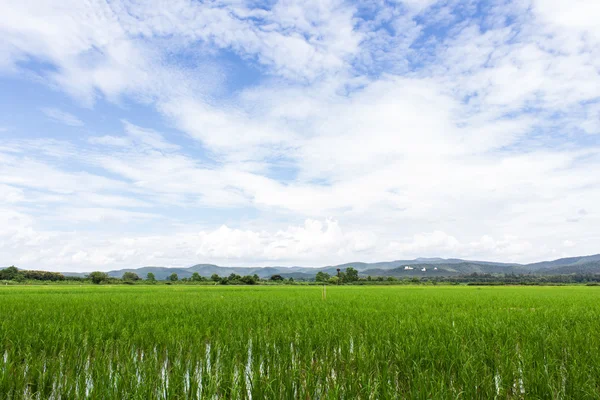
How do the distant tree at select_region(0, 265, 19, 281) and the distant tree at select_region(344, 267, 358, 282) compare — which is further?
the distant tree at select_region(344, 267, 358, 282)

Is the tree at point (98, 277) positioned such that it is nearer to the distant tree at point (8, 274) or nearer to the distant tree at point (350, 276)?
the distant tree at point (8, 274)

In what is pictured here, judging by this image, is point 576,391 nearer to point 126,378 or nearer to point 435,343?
point 435,343

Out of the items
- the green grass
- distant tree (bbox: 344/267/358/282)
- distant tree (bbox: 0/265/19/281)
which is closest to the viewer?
the green grass

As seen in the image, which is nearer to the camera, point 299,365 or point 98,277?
point 299,365

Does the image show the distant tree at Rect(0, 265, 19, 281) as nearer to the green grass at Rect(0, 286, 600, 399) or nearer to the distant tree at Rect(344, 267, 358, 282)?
the distant tree at Rect(344, 267, 358, 282)

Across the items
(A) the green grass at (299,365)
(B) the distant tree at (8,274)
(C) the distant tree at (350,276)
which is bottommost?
(C) the distant tree at (350,276)

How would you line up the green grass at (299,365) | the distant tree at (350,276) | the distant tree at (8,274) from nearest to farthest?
the green grass at (299,365)
the distant tree at (8,274)
the distant tree at (350,276)

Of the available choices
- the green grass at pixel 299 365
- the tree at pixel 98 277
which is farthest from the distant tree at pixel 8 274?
the green grass at pixel 299 365

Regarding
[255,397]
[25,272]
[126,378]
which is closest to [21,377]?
[126,378]

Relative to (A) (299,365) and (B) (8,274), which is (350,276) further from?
(A) (299,365)

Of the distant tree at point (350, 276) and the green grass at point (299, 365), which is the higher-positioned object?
the green grass at point (299, 365)

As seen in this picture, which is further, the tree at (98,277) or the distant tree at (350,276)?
the distant tree at (350,276)

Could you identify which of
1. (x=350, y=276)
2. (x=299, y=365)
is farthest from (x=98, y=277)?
(x=299, y=365)

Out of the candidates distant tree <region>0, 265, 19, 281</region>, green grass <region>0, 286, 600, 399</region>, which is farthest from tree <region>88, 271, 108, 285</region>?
green grass <region>0, 286, 600, 399</region>
